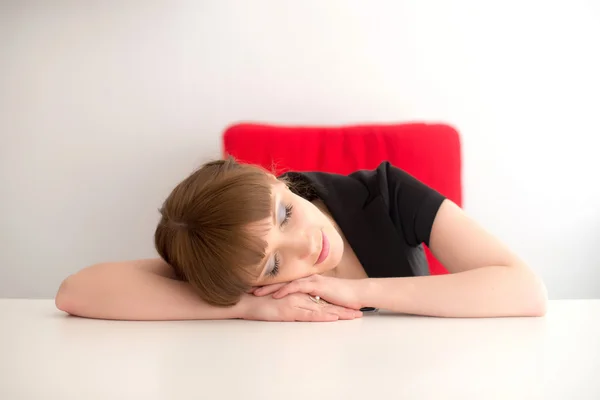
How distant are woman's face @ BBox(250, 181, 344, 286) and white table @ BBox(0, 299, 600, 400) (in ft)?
0.34

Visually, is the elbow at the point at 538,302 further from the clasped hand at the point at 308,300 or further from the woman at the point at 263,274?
the clasped hand at the point at 308,300

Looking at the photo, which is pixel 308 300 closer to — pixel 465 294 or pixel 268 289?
pixel 268 289

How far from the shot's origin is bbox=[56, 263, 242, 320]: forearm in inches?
44.2

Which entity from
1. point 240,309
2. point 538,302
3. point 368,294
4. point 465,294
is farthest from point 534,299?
point 240,309

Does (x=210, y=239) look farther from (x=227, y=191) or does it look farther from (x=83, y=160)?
(x=83, y=160)

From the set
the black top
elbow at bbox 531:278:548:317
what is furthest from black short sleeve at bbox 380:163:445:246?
elbow at bbox 531:278:548:317

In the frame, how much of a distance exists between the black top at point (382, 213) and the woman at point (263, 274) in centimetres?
9

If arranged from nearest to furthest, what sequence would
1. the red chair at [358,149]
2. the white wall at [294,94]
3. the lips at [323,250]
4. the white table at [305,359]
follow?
the white table at [305,359] < the lips at [323,250] < the red chair at [358,149] < the white wall at [294,94]

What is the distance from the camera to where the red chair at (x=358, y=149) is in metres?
1.71

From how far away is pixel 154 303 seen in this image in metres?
1.13

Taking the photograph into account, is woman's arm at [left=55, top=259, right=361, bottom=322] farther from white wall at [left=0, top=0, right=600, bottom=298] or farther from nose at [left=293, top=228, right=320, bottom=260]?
white wall at [left=0, top=0, right=600, bottom=298]

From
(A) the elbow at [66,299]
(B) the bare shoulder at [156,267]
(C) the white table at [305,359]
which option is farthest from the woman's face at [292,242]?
(A) the elbow at [66,299]

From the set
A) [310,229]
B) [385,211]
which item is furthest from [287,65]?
[310,229]

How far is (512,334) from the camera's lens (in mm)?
911
